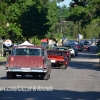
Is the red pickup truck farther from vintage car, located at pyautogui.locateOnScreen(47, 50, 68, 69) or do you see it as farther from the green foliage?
the green foliage

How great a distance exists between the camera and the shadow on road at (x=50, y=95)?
1603cm

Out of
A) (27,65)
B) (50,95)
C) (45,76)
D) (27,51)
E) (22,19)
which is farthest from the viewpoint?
(22,19)

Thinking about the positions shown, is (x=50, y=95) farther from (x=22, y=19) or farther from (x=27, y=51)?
(x=22, y=19)

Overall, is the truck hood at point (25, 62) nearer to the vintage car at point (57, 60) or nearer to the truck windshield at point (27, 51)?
the truck windshield at point (27, 51)

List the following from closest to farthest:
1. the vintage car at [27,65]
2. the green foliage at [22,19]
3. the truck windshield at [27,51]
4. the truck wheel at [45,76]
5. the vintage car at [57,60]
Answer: the vintage car at [27,65] < the truck wheel at [45,76] < the truck windshield at [27,51] < the vintage car at [57,60] < the green foliage at [22,19]

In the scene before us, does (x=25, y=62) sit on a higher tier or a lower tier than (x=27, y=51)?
lower

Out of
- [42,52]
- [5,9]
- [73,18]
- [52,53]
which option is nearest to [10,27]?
[5,9]

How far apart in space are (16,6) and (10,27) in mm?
3544

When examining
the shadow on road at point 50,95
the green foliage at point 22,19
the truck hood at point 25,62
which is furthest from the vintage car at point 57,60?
the green foliage at point 22,19

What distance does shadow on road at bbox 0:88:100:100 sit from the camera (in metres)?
16.0

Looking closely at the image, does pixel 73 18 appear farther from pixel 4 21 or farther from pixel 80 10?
pixel 4 21

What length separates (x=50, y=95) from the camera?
16.8m

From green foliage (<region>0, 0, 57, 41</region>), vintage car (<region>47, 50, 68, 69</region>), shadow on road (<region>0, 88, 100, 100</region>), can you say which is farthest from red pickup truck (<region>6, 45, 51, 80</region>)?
green foliage (<region>0, 0, 57, 41</region>)

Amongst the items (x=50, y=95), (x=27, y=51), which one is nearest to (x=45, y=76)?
(x=27, y=51)
